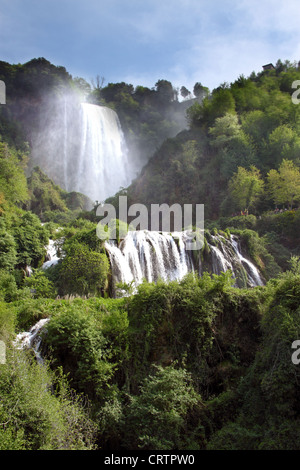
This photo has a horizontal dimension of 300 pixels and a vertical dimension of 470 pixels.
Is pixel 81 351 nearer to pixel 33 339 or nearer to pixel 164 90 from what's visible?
pixel 33 339

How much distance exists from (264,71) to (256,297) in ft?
199

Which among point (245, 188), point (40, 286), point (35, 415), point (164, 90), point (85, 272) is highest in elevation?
point (164, 90)

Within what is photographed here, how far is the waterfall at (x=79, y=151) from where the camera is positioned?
156 ft

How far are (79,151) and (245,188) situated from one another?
28.9 metres

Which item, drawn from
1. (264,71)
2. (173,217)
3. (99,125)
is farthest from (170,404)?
(264,71)

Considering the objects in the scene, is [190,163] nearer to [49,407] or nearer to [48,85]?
[48,85]

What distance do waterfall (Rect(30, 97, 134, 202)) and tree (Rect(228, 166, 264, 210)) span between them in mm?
22991

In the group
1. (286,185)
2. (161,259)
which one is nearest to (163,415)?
(161,259)

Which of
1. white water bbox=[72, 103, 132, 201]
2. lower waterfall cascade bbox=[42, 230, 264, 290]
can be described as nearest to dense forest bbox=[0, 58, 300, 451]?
lower waterfall cascade bbox=[42, 230, 264, 290]

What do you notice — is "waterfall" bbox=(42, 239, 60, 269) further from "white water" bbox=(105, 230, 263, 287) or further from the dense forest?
"white water" bbox=(105, 230, 263, 287)

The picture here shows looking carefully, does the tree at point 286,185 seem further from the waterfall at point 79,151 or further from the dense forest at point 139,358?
the waterfall at point 79,151

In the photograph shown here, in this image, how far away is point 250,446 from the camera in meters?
6.32

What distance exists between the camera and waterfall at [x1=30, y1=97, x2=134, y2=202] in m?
47.5

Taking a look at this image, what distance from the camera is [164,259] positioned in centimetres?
1695
